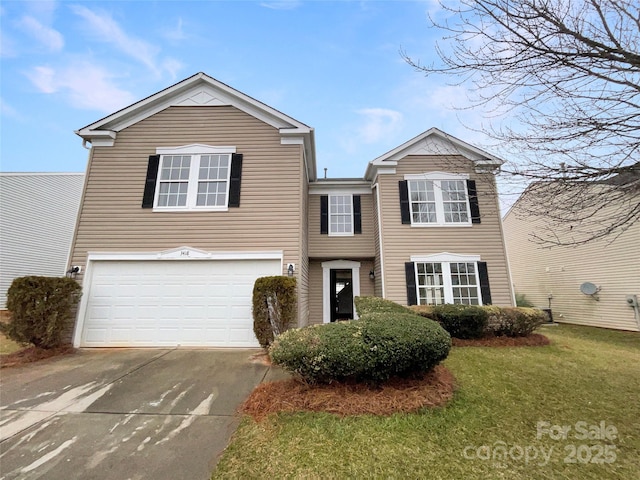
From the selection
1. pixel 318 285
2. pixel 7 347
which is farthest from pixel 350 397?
pixel 7 347

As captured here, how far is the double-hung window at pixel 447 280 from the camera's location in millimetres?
8781

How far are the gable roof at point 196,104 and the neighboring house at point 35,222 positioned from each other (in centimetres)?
816

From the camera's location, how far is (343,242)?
10.3m

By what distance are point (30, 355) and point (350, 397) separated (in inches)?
293

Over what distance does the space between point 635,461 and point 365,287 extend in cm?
791

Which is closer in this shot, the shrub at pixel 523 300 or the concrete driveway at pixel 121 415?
the concrete driveway at pixel 121 415

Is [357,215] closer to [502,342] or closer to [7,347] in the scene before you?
[502,342]

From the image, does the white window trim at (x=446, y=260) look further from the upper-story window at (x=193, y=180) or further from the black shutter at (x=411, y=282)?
the upper-story window at (x=193, y=180)

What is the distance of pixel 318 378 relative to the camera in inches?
147

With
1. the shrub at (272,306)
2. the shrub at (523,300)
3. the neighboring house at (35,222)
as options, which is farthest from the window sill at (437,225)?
the neighboring house at (35,222)

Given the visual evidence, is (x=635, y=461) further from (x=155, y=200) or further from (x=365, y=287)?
(x=155, y=200)

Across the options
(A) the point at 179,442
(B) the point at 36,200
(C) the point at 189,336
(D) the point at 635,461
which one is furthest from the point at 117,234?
(B) the point at 36,200

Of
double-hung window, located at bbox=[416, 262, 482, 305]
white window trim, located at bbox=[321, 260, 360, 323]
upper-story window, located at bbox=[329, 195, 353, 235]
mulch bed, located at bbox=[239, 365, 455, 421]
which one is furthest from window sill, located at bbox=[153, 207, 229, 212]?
double-hung window, located at bbox=[416, 262, 482, 305]

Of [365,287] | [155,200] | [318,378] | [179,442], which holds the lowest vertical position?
[179,442]
